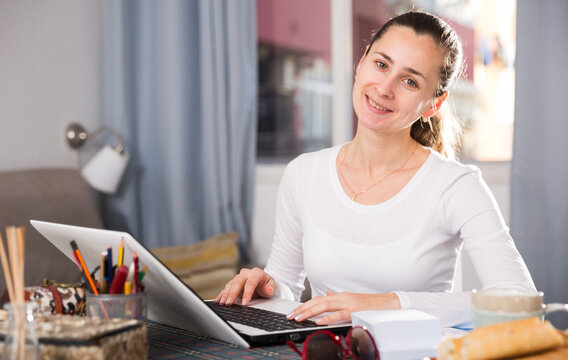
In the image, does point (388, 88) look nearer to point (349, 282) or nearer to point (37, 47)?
point (349, 282)

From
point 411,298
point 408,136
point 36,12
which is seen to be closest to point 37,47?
point 36,12

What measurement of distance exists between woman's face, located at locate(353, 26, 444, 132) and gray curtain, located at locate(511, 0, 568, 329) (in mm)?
916

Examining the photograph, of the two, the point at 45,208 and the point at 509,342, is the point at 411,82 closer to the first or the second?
the point at 509,342

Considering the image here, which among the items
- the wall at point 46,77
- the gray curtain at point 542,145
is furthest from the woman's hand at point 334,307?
the wall at point 46,77

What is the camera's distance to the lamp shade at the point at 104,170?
115 inches

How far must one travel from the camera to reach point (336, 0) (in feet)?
9.99

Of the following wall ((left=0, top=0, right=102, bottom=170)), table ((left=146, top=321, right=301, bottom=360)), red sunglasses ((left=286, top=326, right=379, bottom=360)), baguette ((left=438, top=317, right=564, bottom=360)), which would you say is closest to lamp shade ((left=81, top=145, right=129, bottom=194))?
wall ((left=0, top=0, right=102, bottom=170))

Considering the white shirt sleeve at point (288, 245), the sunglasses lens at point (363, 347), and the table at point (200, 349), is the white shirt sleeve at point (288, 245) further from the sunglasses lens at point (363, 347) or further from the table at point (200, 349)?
the sunglasses lens at point (363, 347)

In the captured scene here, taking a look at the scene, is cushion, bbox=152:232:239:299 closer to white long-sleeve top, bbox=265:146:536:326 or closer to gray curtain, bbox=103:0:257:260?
gray curtain, bbox=103:0:257:260

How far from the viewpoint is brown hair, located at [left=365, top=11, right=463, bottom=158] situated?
5.17 ft

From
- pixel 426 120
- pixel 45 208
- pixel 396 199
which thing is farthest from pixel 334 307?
pixel 45 208

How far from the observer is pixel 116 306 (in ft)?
3.21

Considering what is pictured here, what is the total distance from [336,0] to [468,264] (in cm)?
126

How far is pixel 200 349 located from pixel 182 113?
222 cm
